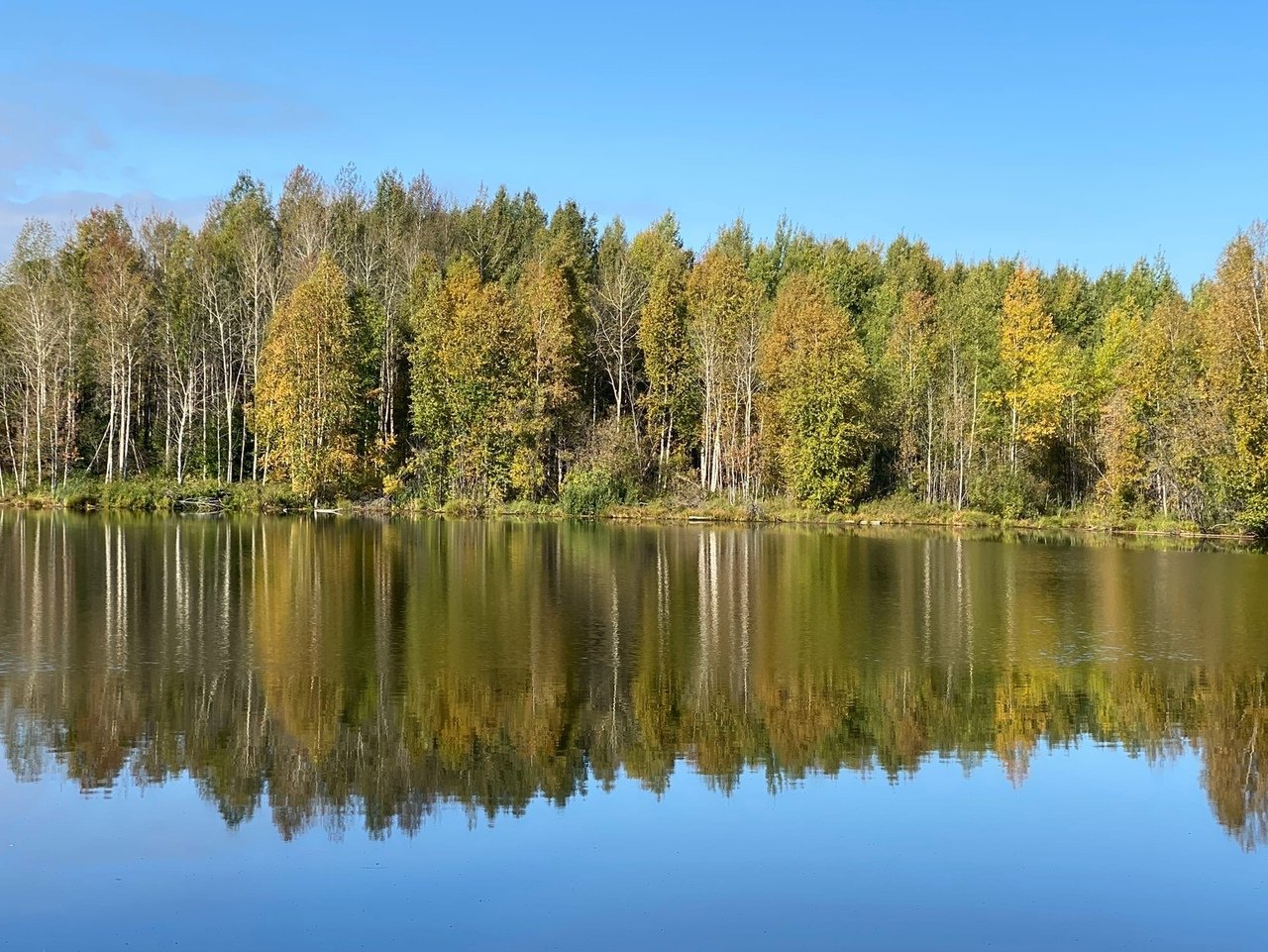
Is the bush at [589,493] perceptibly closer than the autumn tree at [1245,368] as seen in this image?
No

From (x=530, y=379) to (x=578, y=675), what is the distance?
159ft

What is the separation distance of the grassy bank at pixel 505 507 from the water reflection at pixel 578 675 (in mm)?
22415

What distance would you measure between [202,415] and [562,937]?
66132 mm

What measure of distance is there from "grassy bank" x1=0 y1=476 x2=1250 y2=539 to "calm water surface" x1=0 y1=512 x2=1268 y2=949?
3105 centimetres

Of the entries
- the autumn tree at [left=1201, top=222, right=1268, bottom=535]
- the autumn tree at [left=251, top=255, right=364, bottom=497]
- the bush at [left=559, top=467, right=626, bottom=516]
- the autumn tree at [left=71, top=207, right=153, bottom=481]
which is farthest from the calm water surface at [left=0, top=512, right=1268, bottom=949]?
the autumn tree at [left=71, top=207, right=153, bottom=481]

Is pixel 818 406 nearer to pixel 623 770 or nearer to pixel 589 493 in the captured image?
pixel 589 493

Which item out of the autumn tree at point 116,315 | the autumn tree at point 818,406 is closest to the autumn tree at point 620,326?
the autumn tree at point 818,406

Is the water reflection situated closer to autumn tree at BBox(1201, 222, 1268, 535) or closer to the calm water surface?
the calm water surface

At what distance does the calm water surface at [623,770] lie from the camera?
10.1 metres

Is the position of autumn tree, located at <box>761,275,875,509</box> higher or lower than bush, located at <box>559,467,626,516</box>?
higher

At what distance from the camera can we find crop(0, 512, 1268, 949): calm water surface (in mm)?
10094

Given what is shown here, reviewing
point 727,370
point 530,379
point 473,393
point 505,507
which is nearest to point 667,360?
point 727,370

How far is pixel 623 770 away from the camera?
47.3 ft

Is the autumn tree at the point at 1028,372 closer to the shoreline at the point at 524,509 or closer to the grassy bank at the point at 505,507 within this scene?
the shoreline at the point at 524,509
